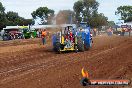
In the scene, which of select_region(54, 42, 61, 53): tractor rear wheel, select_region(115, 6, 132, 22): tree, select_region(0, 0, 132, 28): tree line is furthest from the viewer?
select_region(115, 6, 132, 22): tree

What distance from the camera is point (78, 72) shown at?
11820mm

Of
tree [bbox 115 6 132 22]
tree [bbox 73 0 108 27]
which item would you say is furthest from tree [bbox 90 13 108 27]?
tree [bbox 115 6 132 22]

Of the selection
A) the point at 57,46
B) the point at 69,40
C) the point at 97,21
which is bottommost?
the point at 57,46

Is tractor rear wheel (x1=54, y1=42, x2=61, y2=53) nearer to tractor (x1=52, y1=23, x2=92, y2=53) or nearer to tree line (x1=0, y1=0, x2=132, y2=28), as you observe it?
tractor (x1=52, y1=23, x2=92, y2=53)

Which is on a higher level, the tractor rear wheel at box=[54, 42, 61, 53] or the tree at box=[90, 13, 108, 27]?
the tree at box=[90, 13, 108, 27]

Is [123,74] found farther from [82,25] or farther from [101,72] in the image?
[82,25]

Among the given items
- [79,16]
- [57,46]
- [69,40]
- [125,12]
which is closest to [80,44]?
[69,40]

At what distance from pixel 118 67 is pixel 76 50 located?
9646 millimetres

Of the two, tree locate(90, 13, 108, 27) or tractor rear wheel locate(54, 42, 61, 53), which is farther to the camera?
tree locate(90, 13, 108, 27)

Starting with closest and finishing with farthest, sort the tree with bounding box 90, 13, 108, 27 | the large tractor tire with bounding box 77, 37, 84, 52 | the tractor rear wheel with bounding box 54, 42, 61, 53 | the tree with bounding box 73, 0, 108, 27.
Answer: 1. the tractor rear wheel with bounding box 54, 42, 61, 53
2. the large tractor tire with bounding box 77, 37, 84, 52
3. the tree with bounding box 73, 0, 108, 27
4. the tree with bounding box 90, 13, 108, 27

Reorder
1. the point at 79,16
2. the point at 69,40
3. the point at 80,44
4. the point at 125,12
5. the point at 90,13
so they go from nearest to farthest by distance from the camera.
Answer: the point at 69,40 → the point at 80,44 → the point at 79,16 → the point at 90,13 → the point at 125,12

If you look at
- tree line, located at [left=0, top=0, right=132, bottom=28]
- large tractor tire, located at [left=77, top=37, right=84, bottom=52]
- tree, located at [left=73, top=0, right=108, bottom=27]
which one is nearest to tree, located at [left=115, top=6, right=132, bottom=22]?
tree line, located at [left=0, top=0, right=132, bottom=28]

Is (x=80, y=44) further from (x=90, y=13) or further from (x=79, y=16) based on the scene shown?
(x=90, y=13)

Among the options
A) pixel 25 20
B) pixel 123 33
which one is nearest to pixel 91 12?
pixel 123 33
